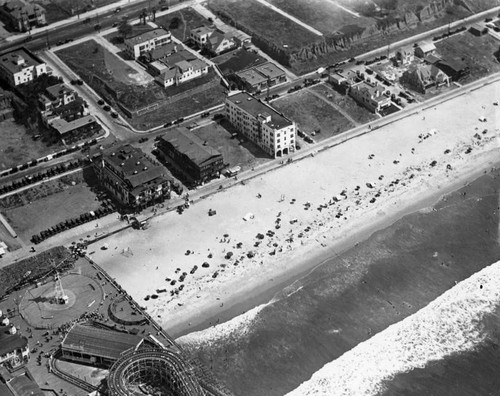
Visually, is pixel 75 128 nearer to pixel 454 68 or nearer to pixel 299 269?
pixel 299 269

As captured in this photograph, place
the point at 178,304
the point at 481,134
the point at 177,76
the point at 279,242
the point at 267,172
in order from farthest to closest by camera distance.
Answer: the point at 177,76
the point at 481,134
the point at 267,172
the point at 279,242
the point at 178,304

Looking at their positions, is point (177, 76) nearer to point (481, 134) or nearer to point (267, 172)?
point (267, 172)

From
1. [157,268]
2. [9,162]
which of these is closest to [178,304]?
[157,268]

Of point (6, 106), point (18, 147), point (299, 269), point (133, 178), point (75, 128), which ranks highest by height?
point (133, 178)

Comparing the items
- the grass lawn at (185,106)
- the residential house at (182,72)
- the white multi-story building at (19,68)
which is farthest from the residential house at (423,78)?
the white multi-story building at (19,68)

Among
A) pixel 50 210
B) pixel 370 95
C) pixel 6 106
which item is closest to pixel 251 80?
pixel 370 95

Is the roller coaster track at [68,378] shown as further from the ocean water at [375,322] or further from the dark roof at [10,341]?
the ocean water at [375,322]

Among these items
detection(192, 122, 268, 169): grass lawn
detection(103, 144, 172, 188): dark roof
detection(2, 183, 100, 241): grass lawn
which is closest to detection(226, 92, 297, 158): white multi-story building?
detection(192, 122, 268, 169): grass lawn
